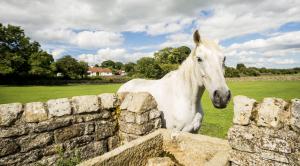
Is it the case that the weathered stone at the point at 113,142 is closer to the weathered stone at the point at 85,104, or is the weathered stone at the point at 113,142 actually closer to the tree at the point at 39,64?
the weathered stone at the point at 85,104

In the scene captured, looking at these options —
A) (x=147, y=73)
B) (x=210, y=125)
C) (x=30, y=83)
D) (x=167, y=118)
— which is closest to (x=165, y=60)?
(x=147, y=73)

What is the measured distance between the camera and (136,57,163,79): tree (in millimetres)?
73312

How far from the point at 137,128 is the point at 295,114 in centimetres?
248

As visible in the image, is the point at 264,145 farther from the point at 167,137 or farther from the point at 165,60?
the point at 165,60

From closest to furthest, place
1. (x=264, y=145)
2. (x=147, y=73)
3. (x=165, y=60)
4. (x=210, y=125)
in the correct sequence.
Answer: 1. (x=264, y=145)
2. (x=210, y=125)
3. (x=147, y=73)
4. (x=165, y=60)

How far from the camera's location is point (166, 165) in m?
3.21

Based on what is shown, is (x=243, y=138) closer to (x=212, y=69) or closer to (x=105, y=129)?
(x=212, y=69)

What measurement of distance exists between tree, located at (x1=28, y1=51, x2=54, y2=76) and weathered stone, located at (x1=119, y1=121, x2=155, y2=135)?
189ft

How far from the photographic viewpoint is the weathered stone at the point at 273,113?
7.59ft

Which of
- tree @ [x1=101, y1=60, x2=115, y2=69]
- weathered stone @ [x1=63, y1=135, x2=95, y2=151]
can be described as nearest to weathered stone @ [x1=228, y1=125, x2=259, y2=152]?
weathered stone @ [x1=63, y1=135, x2=95, y2=151]

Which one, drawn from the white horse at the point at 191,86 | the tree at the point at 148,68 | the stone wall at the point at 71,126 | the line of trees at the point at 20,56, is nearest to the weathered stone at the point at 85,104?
the stone wall at the point at 71,126

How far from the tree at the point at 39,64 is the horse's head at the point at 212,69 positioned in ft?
190

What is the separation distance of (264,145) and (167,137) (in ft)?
Answer: 4.95

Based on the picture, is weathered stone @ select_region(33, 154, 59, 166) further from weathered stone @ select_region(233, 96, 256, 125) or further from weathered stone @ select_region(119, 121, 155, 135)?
weathered stone @ select_region(233, 96, 256, 125)
